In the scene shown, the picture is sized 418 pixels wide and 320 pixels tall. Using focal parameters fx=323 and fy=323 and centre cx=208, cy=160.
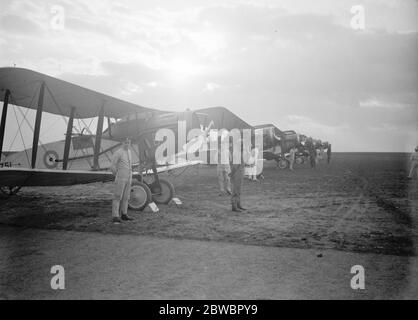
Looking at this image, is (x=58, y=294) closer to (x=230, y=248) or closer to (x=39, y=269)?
(x=39, y=269)

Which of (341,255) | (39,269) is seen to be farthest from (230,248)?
(39,269)

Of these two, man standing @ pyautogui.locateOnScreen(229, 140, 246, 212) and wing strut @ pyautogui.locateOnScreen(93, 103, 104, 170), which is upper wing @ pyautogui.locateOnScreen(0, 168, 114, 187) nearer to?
wing strut @ pyautogui.locateOnScreen(93, 103, 104, 170)

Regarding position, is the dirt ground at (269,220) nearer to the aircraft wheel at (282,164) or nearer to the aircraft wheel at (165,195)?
the aircraft wheel at (165,195)

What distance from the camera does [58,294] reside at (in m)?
3.11

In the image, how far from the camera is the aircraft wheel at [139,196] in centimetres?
789

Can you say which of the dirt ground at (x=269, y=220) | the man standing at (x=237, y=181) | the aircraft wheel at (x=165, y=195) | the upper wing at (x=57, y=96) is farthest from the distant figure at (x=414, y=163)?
the upper wing at (x=57, y=96)

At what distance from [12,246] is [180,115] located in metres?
5.05

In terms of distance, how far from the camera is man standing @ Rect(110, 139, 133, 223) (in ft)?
21.9

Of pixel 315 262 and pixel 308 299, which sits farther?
pixel 315 262

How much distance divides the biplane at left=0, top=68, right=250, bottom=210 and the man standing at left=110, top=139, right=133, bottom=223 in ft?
3.27

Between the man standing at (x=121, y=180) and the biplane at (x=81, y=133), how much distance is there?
100 cm
